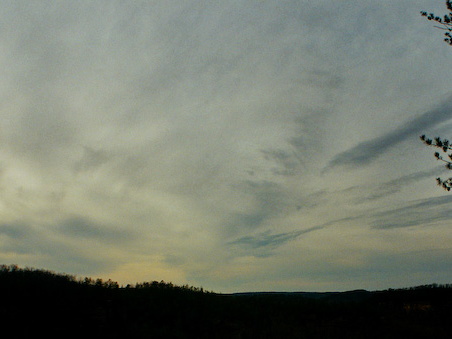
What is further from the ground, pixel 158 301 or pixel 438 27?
pixel 438 27

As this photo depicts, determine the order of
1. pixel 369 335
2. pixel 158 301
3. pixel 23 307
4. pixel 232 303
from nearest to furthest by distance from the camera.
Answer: pixel 23 307, pixel 369 335, pixel 158 301, pixel 232 303

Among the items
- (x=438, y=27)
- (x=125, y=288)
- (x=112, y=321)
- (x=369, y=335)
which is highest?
(x=438, y=27)

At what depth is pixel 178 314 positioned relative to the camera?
1341cm

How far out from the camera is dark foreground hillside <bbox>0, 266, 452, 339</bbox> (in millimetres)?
11328

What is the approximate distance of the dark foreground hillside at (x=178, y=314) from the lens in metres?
11.3

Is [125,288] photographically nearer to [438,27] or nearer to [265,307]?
[265,307]

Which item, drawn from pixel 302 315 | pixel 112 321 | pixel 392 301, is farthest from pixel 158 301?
pixel 392 301

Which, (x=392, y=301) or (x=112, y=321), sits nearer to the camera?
(x=112, y=321)

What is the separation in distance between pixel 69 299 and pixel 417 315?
1446 cm

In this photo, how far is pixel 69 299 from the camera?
1323cm

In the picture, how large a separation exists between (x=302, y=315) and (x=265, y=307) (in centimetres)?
170

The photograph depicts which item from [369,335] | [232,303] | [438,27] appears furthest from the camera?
[438,27]

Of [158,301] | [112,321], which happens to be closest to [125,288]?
[158,301]

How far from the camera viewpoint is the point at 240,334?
12000mm
